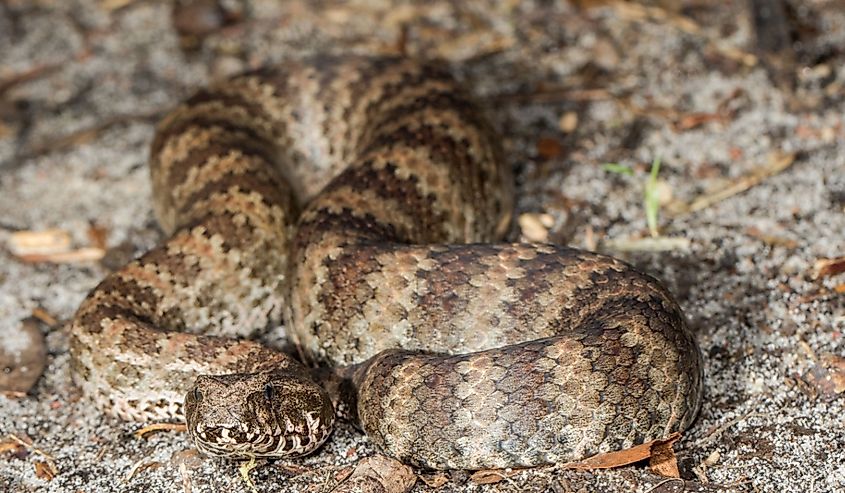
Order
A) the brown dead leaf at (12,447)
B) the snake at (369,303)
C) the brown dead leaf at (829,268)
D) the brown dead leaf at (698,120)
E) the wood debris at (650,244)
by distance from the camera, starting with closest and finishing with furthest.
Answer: the snake at (369,303)
the brown dead leaf at (12,447)
the brown dead leaf at (829,268)
the wood debris at (650,244)
the brown dead leaf at (698,120)

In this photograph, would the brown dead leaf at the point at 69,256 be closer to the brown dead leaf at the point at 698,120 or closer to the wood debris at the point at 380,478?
the wood debris at the point at 380,478

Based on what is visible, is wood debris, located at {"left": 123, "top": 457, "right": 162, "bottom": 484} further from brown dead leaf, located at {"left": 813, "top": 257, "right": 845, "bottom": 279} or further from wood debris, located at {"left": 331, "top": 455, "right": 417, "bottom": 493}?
brown dead leaf, located at {"left": 813, "top": 257, "right": 845, "bottom": 279}

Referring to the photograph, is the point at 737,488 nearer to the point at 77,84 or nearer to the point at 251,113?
the point at 251,113

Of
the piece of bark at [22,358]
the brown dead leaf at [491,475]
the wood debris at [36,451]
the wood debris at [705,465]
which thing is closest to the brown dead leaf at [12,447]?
the wood debris at [36,451]

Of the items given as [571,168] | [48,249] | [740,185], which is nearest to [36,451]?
[48,249]

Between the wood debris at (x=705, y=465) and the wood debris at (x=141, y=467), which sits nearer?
the wood debris at (x=705, y=465)
